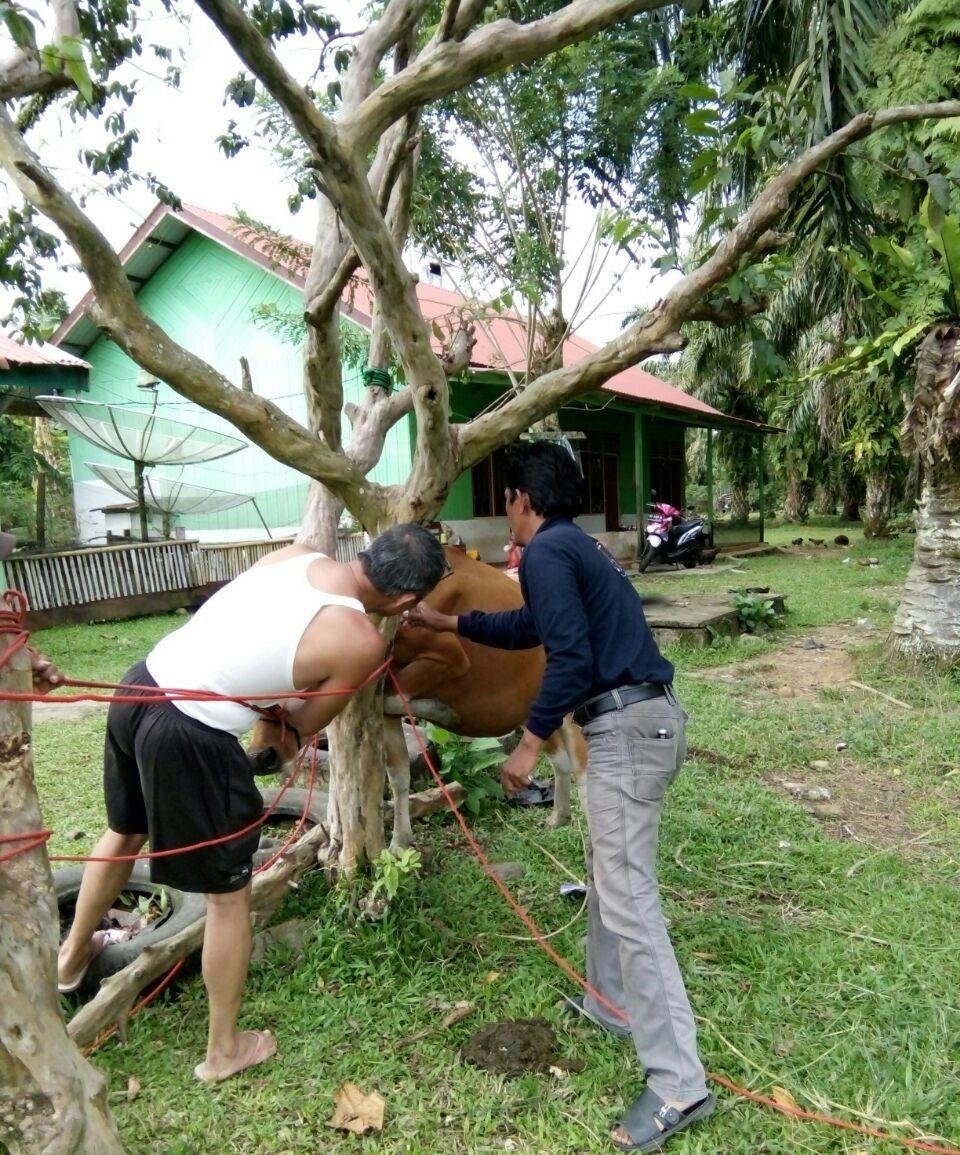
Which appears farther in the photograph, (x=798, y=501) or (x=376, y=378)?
(x=798, y=501)

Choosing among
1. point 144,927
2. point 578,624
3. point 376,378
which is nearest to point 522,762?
point 578,624

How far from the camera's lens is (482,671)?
13.2 feet

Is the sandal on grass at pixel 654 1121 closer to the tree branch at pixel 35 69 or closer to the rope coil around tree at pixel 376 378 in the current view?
the rope coil around tree at pixel 376 378

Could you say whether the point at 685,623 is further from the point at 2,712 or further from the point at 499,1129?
the point at 2,712

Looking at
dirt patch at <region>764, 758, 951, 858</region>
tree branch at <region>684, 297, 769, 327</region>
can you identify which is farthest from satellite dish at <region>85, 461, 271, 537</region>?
tree branch at <region>684, 297, 769, 327</region>

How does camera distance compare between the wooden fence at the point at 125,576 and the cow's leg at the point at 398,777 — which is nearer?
the cow's leg at the point at 398,777

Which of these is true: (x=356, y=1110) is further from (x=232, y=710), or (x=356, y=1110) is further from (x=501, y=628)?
(x=501, y=628)

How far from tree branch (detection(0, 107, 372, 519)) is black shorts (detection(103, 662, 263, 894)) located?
3.15 ft

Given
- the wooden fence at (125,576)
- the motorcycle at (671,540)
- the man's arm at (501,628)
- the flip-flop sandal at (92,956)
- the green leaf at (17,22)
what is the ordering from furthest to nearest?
the motorcycle at (671,540) < the wooden fence at (125,576) < the man's arm at (501,628) < the flip-flop sandal at (92,956) < the green leaf at (17,22)

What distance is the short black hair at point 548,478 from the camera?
275 centimetres

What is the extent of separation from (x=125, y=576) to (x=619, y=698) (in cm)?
999

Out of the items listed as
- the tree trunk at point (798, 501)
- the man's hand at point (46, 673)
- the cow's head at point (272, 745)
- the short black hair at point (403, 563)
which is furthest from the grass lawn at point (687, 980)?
the tree trunk at point (798, 501)

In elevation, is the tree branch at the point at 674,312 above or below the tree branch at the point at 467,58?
below

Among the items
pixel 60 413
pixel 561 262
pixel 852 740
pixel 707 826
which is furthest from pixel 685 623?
pixel 60 413
